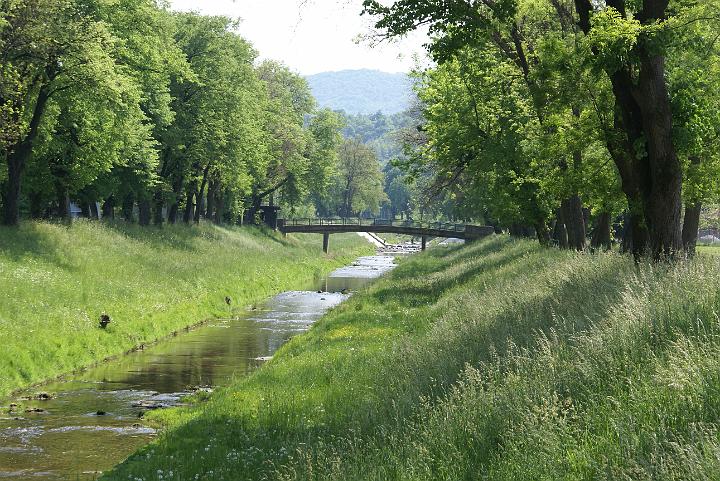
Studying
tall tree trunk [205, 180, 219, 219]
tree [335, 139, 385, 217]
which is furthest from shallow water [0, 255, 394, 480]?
tree [335, 139, 385, 217]

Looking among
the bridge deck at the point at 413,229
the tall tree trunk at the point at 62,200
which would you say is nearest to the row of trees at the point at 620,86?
the tall tree trunk at the point at 62,200

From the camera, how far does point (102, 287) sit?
A: 36.0 m

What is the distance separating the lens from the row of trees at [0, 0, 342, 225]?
35531 mm

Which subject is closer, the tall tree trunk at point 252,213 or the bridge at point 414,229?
the bridge at point 414,229

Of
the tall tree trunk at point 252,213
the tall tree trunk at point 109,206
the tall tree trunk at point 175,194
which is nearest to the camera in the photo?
the tall tree trunk at point 109,206

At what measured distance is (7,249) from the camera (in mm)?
33906

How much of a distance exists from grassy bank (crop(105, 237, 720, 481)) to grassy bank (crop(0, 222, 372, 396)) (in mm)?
8016

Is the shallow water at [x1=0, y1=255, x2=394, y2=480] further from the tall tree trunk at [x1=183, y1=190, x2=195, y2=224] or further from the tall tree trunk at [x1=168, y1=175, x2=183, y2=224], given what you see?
the tall tree trunk at [x1=183, y1=190, x2=195, y2=224]

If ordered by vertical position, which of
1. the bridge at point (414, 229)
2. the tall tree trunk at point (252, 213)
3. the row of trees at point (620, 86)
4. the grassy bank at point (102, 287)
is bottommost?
the grassy bank at point (102, 287)

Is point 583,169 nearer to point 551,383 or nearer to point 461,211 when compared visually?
point 551,383

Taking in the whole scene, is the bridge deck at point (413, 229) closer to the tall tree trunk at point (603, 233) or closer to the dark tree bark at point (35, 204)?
the tall tree trunk at point (603, 233)

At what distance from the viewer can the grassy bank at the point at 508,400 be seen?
9047mm

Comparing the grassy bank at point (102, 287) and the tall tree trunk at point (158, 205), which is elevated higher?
the tall tree trunk at point (158, 205)

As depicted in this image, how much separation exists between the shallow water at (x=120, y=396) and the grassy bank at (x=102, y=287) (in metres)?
1.04
